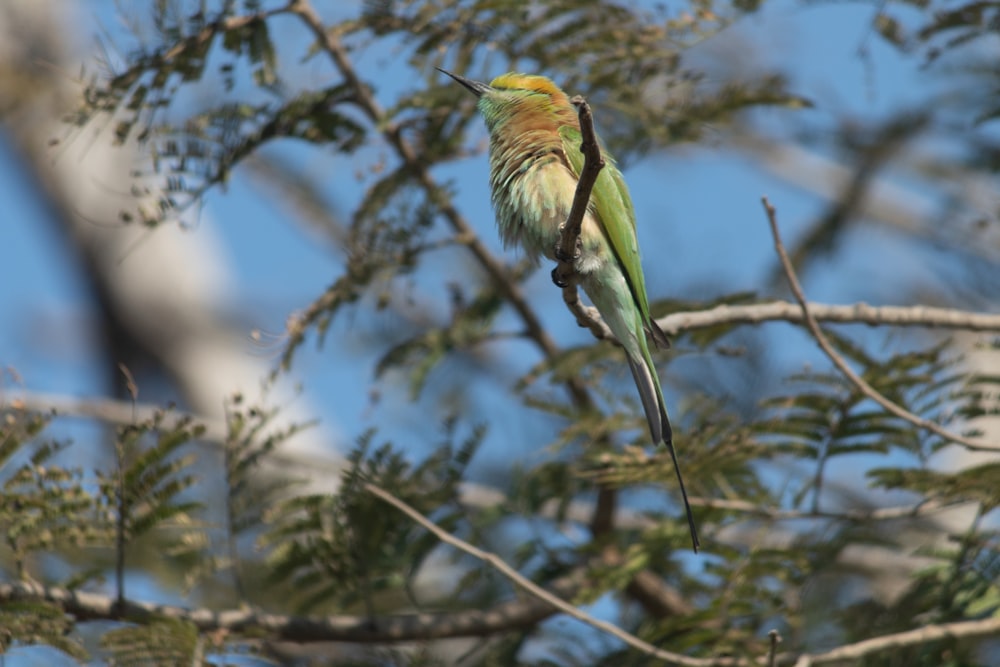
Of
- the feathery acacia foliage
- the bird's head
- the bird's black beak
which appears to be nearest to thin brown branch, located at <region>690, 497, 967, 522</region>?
the feathery acacia foliage

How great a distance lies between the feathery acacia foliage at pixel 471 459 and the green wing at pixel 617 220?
0.26 meters

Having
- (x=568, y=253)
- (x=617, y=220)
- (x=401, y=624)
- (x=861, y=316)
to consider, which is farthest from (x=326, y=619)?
(x=861, y=316)

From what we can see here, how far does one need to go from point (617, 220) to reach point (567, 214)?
0.45 feet

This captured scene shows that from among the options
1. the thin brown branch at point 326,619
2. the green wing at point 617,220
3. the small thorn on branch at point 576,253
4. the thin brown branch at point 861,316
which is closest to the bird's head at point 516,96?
the green wing at point 617,220

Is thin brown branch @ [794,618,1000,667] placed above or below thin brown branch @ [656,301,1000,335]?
below

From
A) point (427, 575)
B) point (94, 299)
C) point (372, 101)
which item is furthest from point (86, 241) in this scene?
point (372, 101)

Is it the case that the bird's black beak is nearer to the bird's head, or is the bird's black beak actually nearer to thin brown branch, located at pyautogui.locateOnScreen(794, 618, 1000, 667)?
the bird's head

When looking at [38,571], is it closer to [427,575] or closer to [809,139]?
[427,575]

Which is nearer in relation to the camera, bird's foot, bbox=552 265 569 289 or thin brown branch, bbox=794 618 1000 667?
thin brown branch, bbox=794 618 1000 667

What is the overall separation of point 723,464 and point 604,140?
1.14 m

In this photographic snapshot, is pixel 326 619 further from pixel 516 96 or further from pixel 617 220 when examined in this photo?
pixel 516 96

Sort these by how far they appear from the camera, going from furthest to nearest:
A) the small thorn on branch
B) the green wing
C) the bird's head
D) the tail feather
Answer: the bird's head < the green wing < the tail feather < the small thorn on branch

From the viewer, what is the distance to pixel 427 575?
13.9 feet

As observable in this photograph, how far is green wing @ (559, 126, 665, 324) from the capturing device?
2.56 meters
